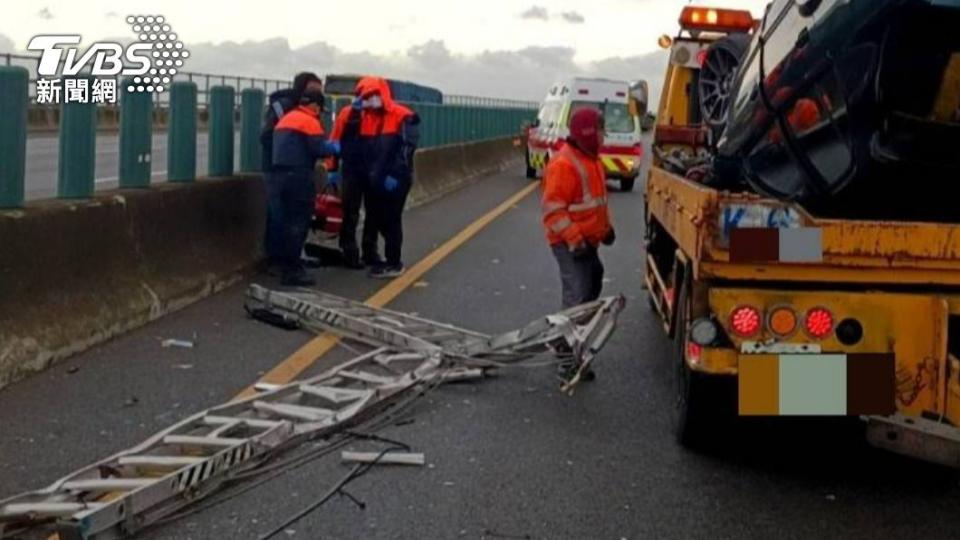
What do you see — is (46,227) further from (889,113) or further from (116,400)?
(889,113)

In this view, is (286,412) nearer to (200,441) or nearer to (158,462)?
(200,441)

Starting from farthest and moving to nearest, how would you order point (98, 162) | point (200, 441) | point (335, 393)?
point (98, 162) < point (335, 393) < point (200, 441)

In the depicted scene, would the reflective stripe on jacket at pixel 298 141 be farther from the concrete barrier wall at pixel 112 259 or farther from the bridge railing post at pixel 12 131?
the bridge railing post at pixel 12 131

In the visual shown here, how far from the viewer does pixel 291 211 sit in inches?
481

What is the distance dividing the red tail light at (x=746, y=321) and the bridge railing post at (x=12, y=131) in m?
4.45

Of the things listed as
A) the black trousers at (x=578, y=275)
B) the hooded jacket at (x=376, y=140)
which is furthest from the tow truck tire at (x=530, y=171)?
the black trousers at (x=578, y=275)

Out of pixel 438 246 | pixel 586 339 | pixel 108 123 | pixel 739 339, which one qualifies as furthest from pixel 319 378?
pixel 438 246

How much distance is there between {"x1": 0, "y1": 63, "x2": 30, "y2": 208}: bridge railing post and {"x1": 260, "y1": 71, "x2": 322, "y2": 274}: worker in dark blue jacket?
151 inches

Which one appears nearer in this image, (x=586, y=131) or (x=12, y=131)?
(x=12, y=131)

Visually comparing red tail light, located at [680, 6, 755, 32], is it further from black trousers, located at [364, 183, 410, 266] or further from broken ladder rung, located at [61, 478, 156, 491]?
broken ladder rung, located at [61, 478, 156, 491]

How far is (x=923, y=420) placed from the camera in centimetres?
593

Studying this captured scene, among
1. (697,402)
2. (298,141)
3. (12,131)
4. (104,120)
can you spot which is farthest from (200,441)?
(104,120)

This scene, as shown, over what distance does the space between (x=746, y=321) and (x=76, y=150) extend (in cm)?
512

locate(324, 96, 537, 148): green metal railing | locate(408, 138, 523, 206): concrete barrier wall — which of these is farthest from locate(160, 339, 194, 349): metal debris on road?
locate(408, 138, 523, 206): concrete barrier wall
